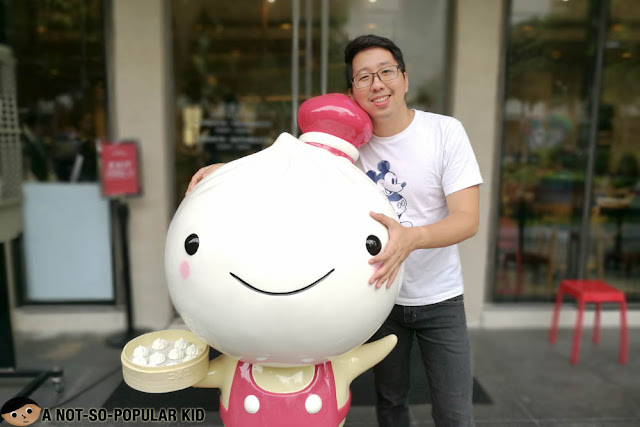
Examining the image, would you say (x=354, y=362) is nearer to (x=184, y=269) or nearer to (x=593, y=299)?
(x=184, y=269)

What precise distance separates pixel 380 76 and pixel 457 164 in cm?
43

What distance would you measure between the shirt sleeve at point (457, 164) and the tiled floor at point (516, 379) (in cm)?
184

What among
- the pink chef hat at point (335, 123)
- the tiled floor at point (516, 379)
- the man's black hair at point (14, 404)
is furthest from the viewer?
the tiled floor at point (516, 379)

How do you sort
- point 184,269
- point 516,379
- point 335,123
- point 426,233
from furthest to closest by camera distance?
point 516,379
point 335,123
point 426,233
point 184,269

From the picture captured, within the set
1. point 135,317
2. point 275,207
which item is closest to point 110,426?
point 135,317

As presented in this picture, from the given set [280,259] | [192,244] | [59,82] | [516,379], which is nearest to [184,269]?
[192,244]

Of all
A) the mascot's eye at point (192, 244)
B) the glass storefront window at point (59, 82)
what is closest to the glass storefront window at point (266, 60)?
the glass storefront window at point (59, 82)

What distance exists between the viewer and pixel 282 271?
1.40 m

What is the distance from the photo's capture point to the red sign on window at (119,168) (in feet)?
13.3

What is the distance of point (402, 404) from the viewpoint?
7.43 feet

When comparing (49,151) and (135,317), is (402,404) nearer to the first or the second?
(135,317)

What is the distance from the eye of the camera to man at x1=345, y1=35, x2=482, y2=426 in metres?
1.86

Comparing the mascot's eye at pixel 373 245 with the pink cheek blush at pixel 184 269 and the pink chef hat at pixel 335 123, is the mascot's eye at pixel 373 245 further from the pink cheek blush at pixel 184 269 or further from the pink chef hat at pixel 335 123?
the pink cheek blush at pixel 184 269

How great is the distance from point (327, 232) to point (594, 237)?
4.32 meters
